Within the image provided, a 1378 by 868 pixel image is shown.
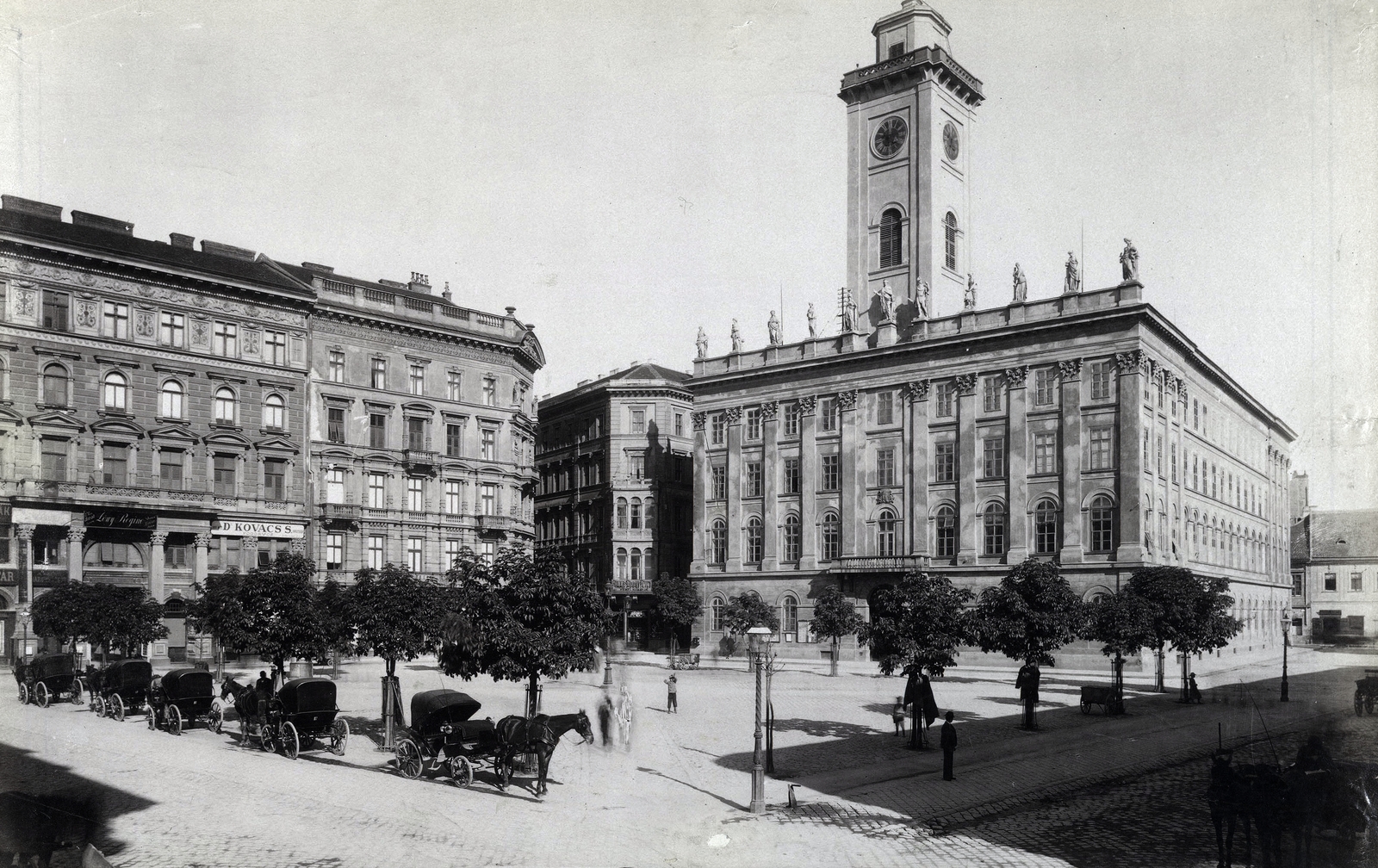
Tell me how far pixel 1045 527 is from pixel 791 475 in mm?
17157

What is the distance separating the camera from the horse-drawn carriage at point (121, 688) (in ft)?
93.8

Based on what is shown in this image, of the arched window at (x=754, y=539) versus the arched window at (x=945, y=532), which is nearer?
the arched window at (x=945, y=532)

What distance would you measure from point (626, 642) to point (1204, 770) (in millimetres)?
54573

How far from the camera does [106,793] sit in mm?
18125

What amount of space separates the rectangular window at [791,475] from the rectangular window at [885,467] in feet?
19.3

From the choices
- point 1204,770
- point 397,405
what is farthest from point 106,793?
point 397,405

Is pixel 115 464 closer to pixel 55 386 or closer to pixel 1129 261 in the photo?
pixel 55 386

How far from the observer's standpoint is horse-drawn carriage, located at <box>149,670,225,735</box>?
26172 millimetres

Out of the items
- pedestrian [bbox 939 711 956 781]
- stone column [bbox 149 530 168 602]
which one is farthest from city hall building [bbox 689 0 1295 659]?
pedestrian [bbox 939 711 956 781]

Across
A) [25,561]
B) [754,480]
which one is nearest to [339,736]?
[25,561]

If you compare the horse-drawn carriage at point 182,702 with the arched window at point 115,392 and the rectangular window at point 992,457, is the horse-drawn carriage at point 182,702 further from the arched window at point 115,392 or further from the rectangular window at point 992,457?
the rectangular window at point 992,457

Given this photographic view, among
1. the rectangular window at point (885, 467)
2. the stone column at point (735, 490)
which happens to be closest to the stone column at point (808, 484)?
the rectangular window at point (885, 467)

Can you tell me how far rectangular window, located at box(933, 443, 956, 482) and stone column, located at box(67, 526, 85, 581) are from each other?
44158 mm

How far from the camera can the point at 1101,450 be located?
2143 inches
